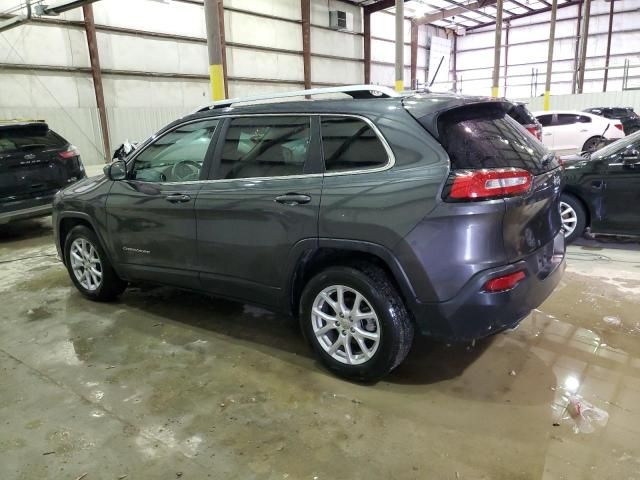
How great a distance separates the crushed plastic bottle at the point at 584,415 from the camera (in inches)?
94.3

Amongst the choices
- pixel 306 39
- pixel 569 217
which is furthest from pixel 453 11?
pixel 569 217

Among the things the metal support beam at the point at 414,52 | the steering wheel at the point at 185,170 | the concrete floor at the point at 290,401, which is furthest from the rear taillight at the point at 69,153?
the metal support beam at the point at 414,52

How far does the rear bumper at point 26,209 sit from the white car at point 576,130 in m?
11.5

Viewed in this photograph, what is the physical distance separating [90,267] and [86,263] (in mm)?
56

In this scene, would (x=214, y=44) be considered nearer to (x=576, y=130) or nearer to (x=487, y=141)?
(x=487, y=141)

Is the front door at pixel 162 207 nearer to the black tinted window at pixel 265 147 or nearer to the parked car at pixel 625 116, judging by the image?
the black tinted window at pixel 265 147

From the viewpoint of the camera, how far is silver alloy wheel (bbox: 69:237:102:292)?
4.22 m

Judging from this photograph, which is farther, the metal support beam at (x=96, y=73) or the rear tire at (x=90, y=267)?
the metal support beam at (x=96, y=73)

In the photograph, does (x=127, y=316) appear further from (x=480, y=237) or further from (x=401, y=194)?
(x=480, y=237)

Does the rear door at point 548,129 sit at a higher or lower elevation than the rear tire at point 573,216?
higher

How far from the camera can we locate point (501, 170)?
2438mm

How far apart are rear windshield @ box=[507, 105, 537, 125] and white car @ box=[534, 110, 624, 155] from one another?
34.5 ft

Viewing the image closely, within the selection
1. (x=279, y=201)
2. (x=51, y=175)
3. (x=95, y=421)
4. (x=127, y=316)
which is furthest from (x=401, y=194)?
(x=51, y=175)

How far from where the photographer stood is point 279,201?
291 centimetres
